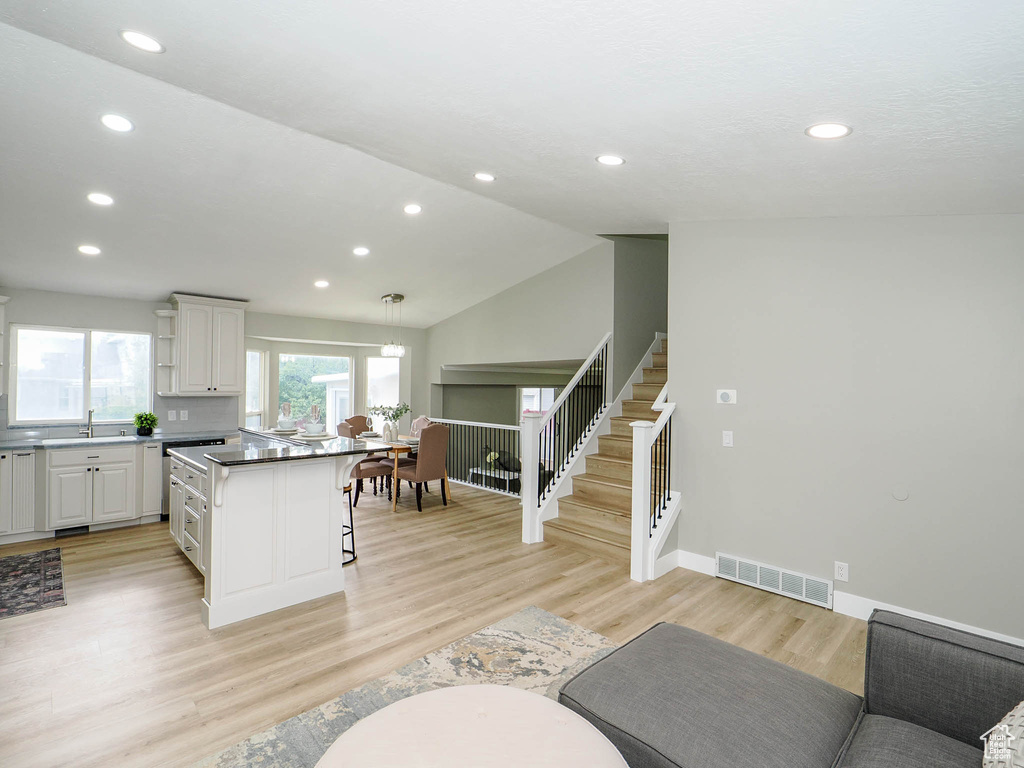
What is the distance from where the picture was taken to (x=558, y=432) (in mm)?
5391

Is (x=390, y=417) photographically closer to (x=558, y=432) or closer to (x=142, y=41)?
(x=558, y=432)

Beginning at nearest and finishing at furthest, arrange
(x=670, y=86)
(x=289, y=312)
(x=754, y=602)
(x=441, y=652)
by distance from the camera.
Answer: (x=670, y=86)
(x=441, y=652)
(x=754, y=602)
(x=289, y=312)

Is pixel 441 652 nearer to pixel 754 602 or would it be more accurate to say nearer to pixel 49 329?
pixel 754 602

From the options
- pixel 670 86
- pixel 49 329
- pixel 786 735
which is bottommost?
pixel 786 735

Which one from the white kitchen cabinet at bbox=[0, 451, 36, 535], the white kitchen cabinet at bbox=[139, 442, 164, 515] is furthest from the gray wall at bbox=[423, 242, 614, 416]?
the white kitchen cabinet at bbox=[0, 451, 36, 535]

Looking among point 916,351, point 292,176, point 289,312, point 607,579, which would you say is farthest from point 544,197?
point 289,312

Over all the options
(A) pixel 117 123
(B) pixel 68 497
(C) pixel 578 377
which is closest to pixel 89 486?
(B) pixel 68 497

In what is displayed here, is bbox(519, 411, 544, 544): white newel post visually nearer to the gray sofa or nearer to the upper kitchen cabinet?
the gray sofa

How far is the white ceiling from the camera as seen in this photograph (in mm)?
1690

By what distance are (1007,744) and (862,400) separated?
2.58 meters

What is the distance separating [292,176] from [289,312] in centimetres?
362

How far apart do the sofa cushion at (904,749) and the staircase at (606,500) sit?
2.79m

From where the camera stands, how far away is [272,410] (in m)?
7.61

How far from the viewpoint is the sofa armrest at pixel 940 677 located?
1.54 metres
